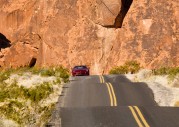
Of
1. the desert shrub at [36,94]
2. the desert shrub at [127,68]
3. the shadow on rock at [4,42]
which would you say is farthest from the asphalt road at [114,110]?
the shadow on rock at [4,42]

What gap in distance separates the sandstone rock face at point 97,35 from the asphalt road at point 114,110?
2765 centimetres

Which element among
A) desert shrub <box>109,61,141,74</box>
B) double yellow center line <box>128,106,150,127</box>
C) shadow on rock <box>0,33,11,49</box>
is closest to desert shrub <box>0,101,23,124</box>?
double yellow center line <box>128,106,150,127</box>

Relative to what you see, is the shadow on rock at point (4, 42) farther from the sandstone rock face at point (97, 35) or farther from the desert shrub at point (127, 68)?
the desert shrub at point (127, 68)

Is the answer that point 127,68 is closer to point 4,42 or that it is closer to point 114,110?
point 4,42

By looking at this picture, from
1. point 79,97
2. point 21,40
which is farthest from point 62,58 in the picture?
point 79,97

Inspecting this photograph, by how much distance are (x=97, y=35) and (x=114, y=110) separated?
42.4 m

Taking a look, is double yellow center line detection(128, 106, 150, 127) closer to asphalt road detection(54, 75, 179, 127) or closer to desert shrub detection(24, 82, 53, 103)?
asphalt road detection(54, 75, 179, 127)

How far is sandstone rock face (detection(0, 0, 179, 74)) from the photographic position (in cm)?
5356

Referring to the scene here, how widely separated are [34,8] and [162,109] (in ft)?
189

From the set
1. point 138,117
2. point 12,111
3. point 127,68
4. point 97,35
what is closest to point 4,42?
point 97,35

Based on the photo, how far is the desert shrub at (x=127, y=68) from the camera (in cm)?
4904

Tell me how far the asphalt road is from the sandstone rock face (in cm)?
2765

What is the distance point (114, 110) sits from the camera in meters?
17.8

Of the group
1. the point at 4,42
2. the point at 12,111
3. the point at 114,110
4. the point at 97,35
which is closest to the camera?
the point at 12,111
